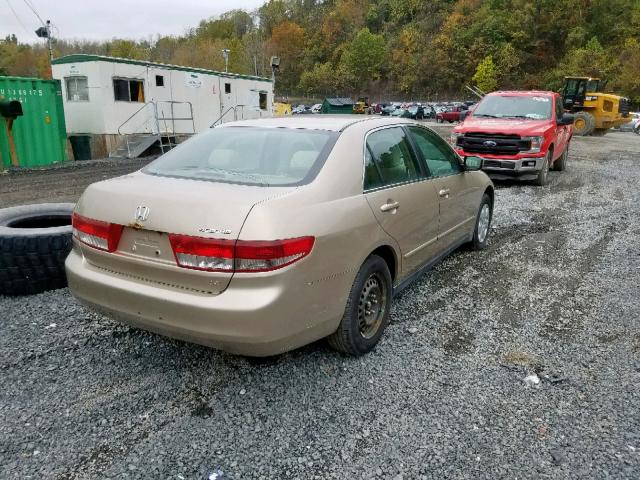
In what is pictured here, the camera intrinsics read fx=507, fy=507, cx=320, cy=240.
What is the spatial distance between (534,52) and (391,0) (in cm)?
5711

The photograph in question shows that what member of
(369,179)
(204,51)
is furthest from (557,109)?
(204,51)

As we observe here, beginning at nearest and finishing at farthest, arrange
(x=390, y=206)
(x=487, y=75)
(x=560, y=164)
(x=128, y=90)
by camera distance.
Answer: (x=390, y=206) < (x=560, y=164) < (x=128, y=90) < (x=487, y=75)

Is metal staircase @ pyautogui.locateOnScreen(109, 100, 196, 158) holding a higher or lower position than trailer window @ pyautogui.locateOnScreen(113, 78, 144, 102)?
lower

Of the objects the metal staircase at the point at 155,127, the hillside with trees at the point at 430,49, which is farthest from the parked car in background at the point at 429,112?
the metal staircase at the point at 155,127

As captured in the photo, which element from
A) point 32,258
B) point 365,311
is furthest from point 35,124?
point 365,311

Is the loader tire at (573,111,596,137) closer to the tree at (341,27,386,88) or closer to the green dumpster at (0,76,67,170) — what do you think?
the green dumpster at (0,76,67,170)

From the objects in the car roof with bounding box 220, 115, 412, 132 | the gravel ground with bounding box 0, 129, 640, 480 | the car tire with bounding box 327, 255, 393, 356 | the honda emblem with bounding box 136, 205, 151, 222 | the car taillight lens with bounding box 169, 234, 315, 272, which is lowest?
the gravel ground with bounding box 0, 129, 640, 480

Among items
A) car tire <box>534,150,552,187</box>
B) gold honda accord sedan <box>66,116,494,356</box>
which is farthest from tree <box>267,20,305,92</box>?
gold honda accord sedan <box>66,116,494,356</box>

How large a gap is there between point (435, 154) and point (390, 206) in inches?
52.6

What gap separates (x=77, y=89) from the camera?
17.1 m

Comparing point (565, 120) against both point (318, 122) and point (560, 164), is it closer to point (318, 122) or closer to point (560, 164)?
point (560, 164)

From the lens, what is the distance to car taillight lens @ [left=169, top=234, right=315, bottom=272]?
2.62m

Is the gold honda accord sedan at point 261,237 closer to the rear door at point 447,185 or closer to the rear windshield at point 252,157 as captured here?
the rear windshield at point 252,157

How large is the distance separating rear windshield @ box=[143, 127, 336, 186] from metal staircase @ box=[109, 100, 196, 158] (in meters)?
13.7
